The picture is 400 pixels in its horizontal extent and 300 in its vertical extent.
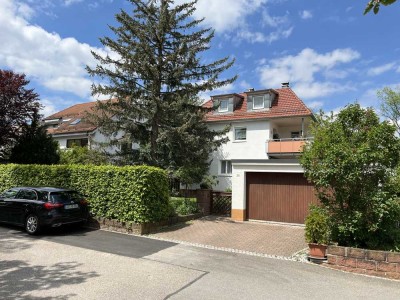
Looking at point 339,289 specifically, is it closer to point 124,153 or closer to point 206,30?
point 124,153

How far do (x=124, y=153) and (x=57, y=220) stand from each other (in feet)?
27.4

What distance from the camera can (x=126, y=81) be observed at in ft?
60.2

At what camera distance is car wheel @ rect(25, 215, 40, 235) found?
36.4ft

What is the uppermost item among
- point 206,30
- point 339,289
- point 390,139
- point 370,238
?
point 206,30

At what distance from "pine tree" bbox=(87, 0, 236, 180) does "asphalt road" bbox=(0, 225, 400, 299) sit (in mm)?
8886

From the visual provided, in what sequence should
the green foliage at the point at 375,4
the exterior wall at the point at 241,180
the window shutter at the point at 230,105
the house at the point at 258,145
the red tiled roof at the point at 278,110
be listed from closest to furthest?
the green foliage at the point at 375,4 < the exterior wall at the point at 241,180 < the house at the point at 258,145 < the red tiled roof at the point at 278,110 < the window shutter at the point at 230,105

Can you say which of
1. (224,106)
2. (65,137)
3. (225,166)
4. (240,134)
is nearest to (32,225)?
(225,166)

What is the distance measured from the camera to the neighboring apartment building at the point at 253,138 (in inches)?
611

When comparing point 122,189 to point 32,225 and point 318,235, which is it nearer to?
point 32,225

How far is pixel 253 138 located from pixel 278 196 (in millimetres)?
12557

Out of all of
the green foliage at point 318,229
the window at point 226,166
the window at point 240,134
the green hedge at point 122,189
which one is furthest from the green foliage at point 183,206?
the window at point 240,134

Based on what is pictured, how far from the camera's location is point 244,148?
27594 millimetres

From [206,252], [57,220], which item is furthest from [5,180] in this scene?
[206,252]

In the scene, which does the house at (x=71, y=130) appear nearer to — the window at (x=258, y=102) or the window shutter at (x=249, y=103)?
the window shutter at (x=249, y=103)
